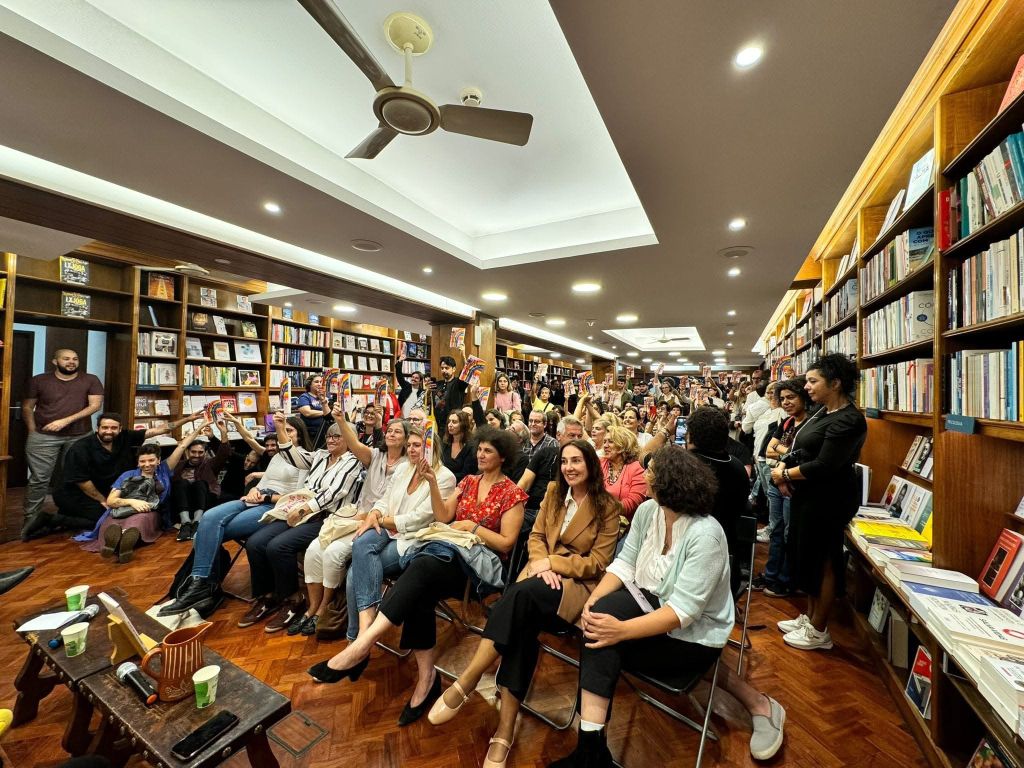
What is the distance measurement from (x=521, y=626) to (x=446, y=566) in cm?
52

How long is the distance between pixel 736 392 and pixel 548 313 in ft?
11.7

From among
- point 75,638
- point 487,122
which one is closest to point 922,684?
point 487,122

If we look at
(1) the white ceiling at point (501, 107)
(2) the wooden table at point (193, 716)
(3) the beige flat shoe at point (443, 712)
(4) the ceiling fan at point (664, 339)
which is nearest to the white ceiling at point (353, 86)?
(1) the white ceiling at point (501, 107)

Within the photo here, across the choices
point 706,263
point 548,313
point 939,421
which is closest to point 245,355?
point 548,313

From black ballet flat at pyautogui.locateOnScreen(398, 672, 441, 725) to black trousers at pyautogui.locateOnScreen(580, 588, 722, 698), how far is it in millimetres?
808

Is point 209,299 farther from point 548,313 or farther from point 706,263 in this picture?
point 706,263

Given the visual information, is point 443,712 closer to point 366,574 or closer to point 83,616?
point 366,574

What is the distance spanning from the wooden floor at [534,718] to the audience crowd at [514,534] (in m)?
0.11

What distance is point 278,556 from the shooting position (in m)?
2.49

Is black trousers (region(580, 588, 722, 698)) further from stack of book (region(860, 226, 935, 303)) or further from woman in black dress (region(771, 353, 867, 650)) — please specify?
stack of book (region(860, 226, 935, 303))

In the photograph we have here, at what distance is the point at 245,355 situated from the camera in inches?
238

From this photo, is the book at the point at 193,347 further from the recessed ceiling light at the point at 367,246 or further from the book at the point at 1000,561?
the book at the point at 1000,561

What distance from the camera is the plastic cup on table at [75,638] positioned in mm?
1507

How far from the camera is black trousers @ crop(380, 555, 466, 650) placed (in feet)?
6.05
